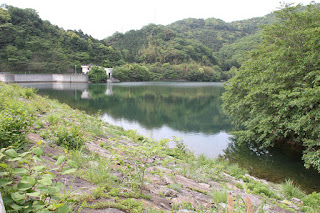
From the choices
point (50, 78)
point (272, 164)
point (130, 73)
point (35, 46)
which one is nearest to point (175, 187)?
point (272, 164)

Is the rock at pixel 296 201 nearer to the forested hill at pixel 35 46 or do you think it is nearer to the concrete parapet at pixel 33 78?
the concrete parapet at pixel 33 78

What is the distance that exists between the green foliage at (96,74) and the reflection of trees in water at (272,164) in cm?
6041

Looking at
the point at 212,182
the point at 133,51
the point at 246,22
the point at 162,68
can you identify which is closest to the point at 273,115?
the point at 212,182

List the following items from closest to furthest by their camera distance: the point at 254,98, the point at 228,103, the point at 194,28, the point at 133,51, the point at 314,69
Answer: the point at 314,69 < the point at 254,98 < the point at 228,103 < the point at 133,51 < the point at 194,28

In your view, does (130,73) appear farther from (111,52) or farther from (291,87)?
(291,87)

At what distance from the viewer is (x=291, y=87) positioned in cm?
1035

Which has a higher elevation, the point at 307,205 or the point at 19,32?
the point at 19,32

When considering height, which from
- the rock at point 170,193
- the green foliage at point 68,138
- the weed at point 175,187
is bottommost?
the weed at point 175,187

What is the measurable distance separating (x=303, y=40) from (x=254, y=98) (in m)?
3.50

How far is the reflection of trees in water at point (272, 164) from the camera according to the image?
339 inches

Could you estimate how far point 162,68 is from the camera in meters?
95.2

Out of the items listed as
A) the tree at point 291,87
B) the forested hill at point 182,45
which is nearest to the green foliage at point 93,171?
the tree at point 291,87

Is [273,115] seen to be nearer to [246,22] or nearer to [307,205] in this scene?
[307,205]

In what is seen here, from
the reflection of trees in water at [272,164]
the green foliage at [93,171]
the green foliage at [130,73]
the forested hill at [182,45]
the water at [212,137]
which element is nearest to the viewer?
the green foliage at [93,171]
